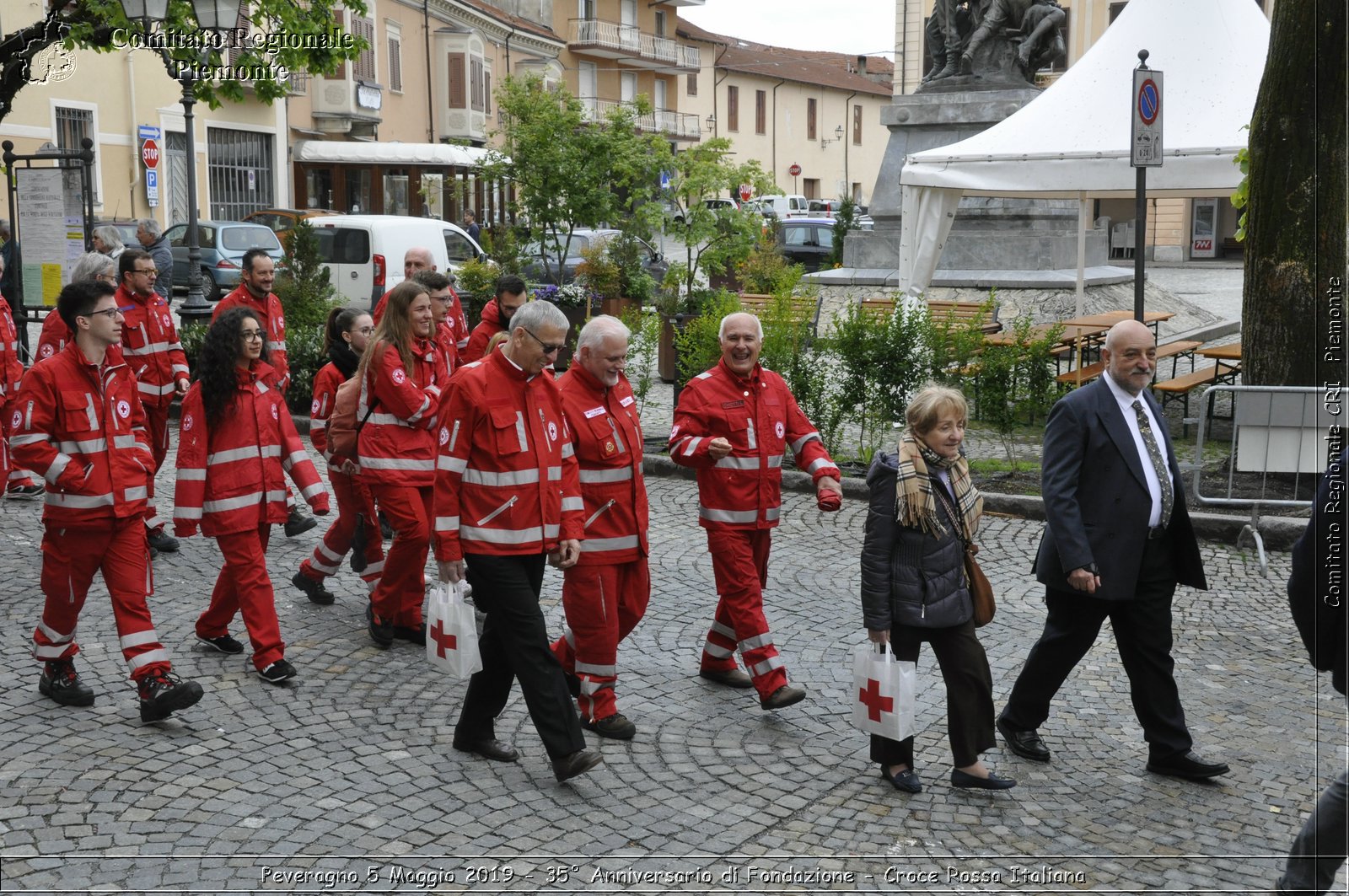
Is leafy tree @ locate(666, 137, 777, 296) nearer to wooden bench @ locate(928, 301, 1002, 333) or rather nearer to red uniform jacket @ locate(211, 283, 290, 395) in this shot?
wooden bench @ locate(928, 301, 1002, 333)

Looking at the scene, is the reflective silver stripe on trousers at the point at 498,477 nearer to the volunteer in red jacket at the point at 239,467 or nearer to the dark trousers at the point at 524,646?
the dark trousers at the point at 524,646

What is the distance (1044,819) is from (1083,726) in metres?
1.02

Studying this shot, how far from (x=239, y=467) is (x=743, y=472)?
89.0 inches

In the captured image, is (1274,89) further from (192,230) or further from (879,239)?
(192,230)

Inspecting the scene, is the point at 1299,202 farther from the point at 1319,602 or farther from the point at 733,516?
the point at 1319,602

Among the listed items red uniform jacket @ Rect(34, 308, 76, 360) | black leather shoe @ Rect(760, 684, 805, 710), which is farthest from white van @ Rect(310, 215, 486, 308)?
black leather shoe @ Rect(760, 684, 805, 710)

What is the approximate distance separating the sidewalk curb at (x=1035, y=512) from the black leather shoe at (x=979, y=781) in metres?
3.50

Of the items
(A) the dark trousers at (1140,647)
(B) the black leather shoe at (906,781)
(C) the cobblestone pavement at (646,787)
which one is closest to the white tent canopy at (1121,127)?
(C) the cobblestone pavement at (646,787)

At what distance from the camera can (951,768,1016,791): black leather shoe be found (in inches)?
199

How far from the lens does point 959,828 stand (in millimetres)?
4797

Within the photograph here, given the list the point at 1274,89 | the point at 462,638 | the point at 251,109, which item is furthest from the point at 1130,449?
the point at 251,109

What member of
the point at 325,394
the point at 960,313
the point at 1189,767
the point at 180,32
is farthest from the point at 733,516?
the point at 960,313

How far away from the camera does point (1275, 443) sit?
901cm

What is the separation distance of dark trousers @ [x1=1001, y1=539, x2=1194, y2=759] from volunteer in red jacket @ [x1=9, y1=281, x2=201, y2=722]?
344cm
